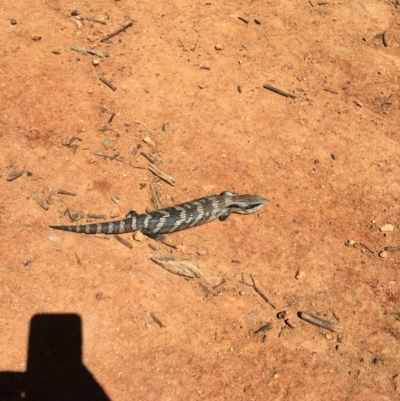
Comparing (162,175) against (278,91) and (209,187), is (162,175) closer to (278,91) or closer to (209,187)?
(209,187)


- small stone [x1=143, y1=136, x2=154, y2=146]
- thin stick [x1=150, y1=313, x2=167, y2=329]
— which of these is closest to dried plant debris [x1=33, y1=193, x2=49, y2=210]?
small stone [x1=143, y1=136, x2=154, y2=146]

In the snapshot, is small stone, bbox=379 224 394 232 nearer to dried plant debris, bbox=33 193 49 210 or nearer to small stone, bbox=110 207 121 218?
small stone, bbox=110 207 121 218

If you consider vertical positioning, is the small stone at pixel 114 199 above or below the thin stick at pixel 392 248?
below

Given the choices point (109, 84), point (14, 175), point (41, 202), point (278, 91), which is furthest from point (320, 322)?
point (109, 84)

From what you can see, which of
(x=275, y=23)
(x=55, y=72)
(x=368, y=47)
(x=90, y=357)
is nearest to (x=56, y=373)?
(x=90, y=357)

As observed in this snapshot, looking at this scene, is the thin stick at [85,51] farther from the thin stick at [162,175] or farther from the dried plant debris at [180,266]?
the dried plant debris at [180,266]

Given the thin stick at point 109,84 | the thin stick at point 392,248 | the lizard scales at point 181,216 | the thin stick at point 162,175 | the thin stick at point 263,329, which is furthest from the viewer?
the thin stick at point 109,84

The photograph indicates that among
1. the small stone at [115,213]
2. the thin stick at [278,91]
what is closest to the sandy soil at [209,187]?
the small stone at [115,213]
